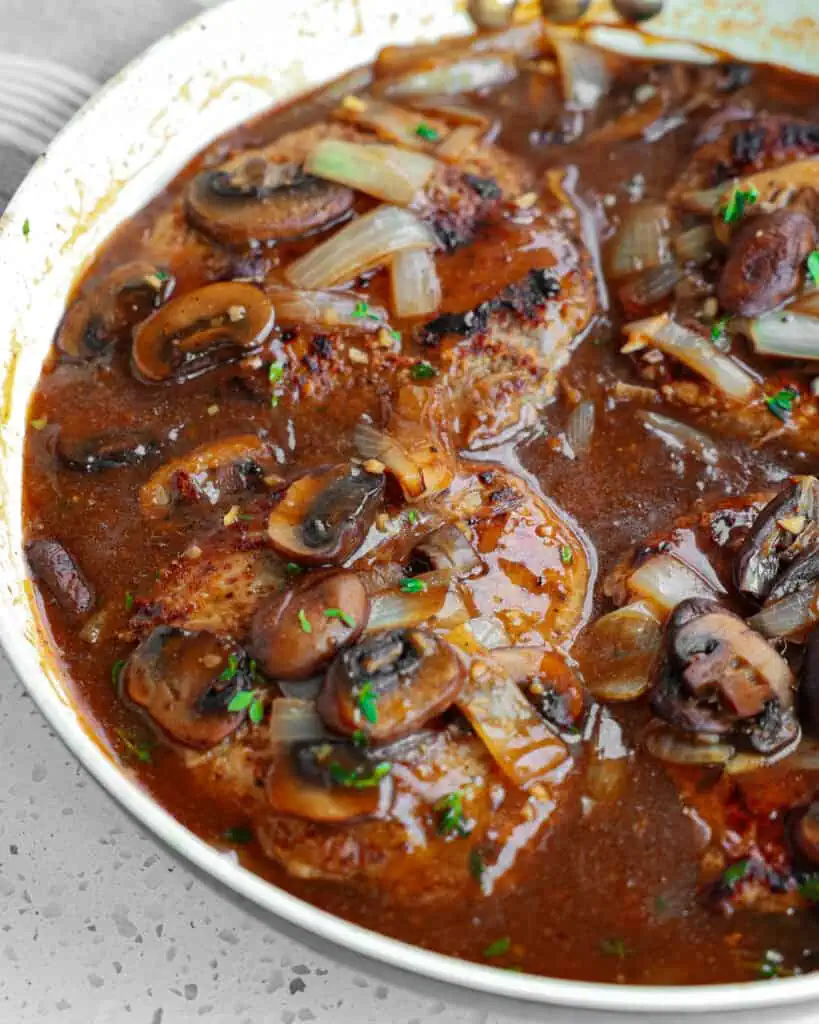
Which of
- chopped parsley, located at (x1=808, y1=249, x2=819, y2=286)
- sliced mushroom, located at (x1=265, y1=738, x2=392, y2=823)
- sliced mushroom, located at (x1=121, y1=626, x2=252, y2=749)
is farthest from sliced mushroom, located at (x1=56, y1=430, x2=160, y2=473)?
chopped parsley, located at (x1=808, y1=249, x2=819, y2=286)

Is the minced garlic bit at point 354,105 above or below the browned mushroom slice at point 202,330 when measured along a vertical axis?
above

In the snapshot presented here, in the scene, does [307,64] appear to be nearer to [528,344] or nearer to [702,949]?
[528,344]

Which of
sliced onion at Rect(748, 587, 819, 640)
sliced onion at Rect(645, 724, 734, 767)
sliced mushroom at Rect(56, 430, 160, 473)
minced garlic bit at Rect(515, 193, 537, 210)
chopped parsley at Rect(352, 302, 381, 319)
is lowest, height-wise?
sliced onion at Rect(645, 724, 734, 767)

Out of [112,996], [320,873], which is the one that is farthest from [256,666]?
[112,996]

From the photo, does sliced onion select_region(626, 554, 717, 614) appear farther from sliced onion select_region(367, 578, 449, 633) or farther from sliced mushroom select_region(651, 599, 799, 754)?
sliced onion select_region(367, 578, 449, 633)

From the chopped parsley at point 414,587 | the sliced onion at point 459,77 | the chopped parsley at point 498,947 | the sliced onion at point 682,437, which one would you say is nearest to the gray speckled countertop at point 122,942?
the chopped parsley at point 498,947

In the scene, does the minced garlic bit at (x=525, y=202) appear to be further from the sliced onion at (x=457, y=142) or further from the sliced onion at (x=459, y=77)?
the sliced onion at (x=459, y=77)

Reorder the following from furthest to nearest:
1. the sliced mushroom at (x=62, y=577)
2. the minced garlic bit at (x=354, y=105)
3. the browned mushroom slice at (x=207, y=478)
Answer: the minced garlic bit at (x=354, y=105)
the browned mushroom slice at (x=207, y=478)
the sliced mushroom at (x=62, y=577)
